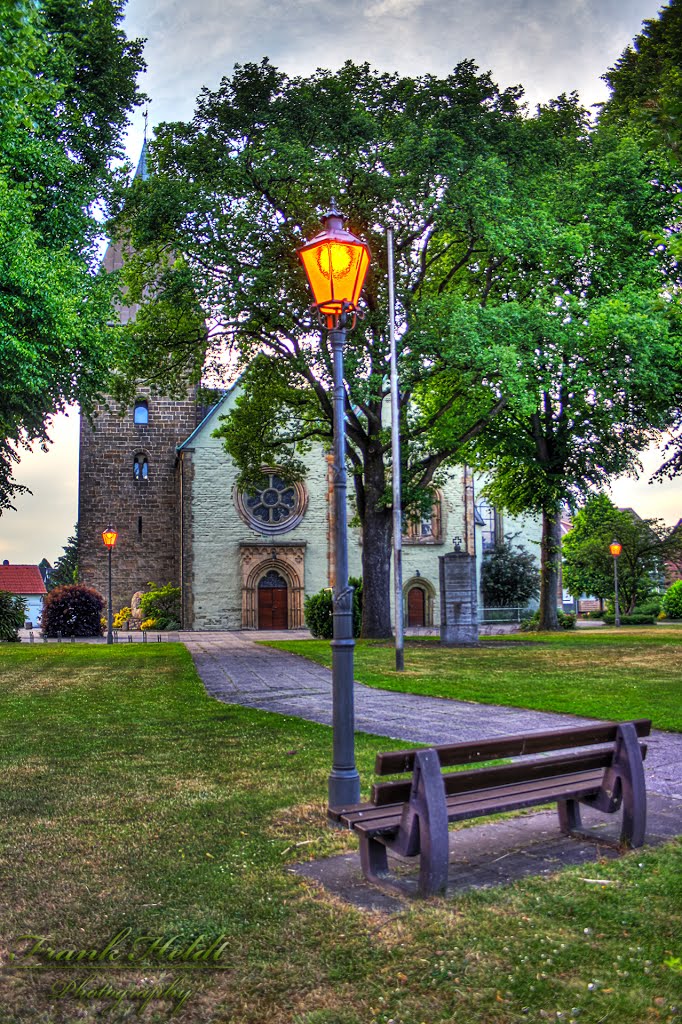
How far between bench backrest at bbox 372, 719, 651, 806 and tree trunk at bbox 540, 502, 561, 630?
77.7ft

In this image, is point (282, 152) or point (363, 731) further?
point (282, 152)

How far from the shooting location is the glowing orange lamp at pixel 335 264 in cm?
644

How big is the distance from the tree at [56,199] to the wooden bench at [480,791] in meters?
11.8

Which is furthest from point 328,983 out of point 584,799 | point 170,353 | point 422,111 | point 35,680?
point 170,353

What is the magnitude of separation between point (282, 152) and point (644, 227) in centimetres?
1083

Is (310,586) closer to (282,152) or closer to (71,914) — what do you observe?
(282,152)

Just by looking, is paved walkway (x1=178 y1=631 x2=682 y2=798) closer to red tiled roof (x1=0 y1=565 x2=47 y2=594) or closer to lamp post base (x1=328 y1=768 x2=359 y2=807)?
lamp post base (x1=328 y1=768 x2=359 y2=807)

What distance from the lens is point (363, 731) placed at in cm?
1004

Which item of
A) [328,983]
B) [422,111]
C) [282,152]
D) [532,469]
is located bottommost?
[328,983]

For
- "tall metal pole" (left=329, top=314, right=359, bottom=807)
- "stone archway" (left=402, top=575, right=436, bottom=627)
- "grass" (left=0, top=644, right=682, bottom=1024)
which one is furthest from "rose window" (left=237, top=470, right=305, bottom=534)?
"tall metal pole" (left=329, top=314, right=359, bottom=807)

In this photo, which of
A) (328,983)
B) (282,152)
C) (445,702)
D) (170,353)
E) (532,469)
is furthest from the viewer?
(532,469)

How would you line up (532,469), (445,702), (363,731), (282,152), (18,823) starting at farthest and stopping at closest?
(532,469), (282,152), (445,702), (363,731), (18,823)

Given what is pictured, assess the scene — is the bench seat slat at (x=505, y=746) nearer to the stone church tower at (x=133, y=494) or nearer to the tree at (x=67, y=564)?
the stone church tower at (x=133, y=494)

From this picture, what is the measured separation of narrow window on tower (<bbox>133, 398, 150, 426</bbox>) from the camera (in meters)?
45.1
